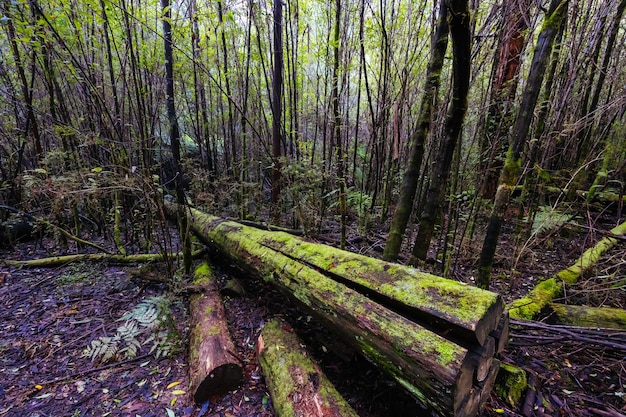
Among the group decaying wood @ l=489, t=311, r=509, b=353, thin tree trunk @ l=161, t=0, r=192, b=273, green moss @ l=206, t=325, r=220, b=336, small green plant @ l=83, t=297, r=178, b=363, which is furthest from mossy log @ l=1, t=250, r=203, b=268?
decaying wood @ l=489, t=311, r=509, b=353

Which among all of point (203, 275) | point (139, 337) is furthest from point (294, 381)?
point (203, 275)

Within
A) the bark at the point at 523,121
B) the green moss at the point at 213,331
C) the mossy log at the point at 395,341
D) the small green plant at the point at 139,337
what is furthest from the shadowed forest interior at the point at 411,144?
the green moss at the point at 213,331

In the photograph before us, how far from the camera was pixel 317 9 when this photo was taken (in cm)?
672

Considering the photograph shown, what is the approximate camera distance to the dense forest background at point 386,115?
2828mm

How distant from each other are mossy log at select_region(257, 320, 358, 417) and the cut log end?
0.80 ft

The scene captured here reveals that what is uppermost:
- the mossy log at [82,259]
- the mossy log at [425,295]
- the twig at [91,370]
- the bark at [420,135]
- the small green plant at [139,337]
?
the bark at [420,135]

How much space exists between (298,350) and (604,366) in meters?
2.45

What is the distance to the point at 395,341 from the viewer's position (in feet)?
5.36

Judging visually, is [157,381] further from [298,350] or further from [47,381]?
[298,350]

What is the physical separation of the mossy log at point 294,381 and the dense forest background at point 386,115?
1539 millimetres

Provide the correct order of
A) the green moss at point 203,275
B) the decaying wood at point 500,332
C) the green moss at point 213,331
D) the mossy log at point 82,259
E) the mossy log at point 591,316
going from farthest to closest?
the mossy log at point 82,259 → the green moss at point 203,275 → the green moss at point 213,331 → the mossy log at point 591,316 → the decaying wood at point 500,332

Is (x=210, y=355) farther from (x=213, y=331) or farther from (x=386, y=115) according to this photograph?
(x=386, y=115)

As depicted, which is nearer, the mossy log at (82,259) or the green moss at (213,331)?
the green moss at (213,331)

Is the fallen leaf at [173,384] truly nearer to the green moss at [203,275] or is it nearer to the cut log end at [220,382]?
the cut log end at [220,382]
